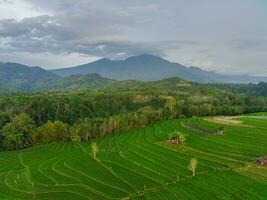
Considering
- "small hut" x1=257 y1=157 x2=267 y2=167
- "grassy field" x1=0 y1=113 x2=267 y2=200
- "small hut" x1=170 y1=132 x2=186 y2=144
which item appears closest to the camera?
"grassy field" x1=0 y1=113 x2=267 y2=200

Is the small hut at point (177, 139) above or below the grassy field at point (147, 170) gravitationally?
above

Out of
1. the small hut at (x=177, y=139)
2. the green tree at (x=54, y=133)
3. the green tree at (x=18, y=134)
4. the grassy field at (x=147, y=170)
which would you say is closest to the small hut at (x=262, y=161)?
the grassy field at (x=147, y=170)

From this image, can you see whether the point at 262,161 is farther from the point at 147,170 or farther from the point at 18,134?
the point at 18,134

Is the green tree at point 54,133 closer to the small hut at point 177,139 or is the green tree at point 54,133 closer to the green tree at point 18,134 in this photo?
the green tree at point 18,134

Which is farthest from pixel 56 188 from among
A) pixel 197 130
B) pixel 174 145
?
pixel 197 130

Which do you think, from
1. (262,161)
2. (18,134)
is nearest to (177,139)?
(262,161)

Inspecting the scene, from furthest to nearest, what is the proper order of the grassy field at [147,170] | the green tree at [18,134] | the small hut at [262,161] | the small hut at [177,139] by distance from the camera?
the green tree at [18,134] < the small hut at [177,139] < the small hut at [262,161] < the grassy field at [147,170]

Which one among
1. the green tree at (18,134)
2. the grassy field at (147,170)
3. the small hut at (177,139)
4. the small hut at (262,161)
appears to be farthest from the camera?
the green tree at (18,134)

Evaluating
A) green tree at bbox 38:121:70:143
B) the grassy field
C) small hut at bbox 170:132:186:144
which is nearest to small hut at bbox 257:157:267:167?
the grassy field

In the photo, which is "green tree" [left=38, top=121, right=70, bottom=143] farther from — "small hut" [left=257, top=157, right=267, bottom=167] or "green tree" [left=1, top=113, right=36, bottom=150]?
"small hut" [left=257, top=157, right=267, bottom=167]
